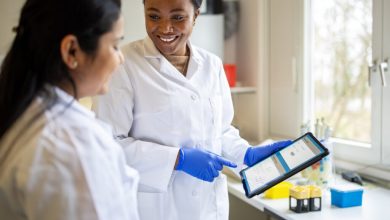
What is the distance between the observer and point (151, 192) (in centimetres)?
138

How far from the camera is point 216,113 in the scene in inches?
58.2

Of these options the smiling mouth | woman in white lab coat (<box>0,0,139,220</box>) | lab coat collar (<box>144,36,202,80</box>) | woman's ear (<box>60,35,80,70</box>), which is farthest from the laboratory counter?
woman's ear (<box>60,35,80,70</box>)

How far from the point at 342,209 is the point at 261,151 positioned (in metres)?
0.36

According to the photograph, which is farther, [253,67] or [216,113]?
[253,67]

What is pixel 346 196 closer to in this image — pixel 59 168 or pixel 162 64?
pixel 162 64

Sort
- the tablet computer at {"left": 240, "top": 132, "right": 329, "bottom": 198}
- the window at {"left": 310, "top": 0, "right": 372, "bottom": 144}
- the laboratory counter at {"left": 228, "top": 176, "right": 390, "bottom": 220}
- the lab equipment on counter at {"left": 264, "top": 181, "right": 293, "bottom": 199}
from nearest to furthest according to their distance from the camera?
the tablet computer at {"left": 240, "top": 132, "right": 329, "bottom": 198} → the laboratory counter at {"left": 228, "top": 176, "right": 390, "bottom": 220} → the lab equipment on counter at {"left": 264, "top": 181, "right": 293, "bottom": 199} → the window at {"left": 310, "top": 0, "right": 372, "bottom": 144}

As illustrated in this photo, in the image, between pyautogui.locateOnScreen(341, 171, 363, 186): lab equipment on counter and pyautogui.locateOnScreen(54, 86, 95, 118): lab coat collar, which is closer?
pyautogui.locateOnScreen(54, 86, 95, 118): lab coat collar

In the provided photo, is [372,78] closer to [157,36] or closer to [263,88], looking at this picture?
[263,88]

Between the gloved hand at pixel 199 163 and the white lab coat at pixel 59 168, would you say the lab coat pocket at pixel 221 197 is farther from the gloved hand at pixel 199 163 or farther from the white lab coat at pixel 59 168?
the white lab coat at pixel 59 168

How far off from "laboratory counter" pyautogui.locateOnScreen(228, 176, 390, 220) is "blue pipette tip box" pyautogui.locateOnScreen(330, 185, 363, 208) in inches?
0.7

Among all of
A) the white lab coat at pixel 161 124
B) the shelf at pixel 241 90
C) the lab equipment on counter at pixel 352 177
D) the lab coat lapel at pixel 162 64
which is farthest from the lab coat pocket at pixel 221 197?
the shelf at pixel 241 90

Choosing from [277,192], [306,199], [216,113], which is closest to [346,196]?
[306,199]

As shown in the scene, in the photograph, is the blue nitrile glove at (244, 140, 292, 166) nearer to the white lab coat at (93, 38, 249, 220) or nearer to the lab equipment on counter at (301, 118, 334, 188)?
Answer: the white lab coat at (93, 38, 249, 220)

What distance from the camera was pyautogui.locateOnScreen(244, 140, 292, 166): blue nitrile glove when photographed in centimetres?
149
